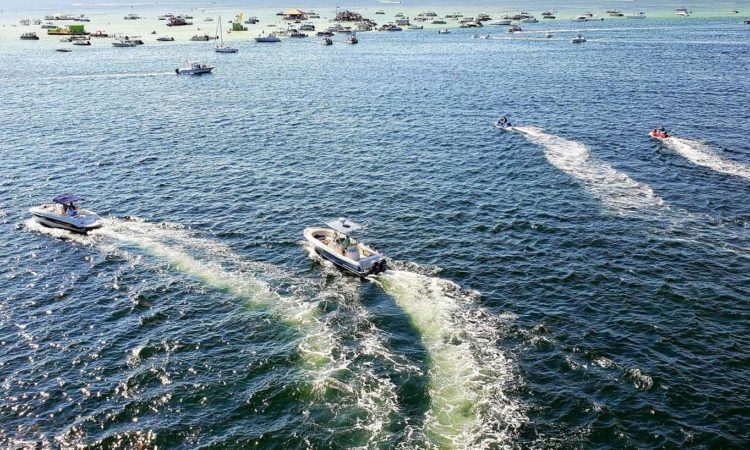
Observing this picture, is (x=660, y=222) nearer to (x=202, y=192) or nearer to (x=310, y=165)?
(x=310, y=165)

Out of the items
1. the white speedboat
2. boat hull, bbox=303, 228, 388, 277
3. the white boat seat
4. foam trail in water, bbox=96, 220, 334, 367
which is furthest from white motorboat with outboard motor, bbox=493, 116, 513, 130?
the white speedboat

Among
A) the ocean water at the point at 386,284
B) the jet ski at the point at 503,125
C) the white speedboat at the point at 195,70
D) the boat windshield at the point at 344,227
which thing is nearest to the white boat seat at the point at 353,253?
the boat windshield at the point at 344,227

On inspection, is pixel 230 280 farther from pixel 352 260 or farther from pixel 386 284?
pixel 386 284

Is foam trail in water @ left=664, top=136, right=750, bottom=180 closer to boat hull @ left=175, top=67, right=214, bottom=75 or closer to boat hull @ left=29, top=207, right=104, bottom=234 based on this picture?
boat hull @ left=29, top=207, right=104, bottom=234

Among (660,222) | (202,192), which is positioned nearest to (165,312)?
(202,192)

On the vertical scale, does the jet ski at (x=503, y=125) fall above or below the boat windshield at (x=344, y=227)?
above

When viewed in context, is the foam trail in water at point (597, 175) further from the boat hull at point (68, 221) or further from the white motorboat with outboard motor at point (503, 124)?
the boat hull at point (68, 221)

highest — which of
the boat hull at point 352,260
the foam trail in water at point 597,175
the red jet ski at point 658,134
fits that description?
the red jet ski at point 658,134
